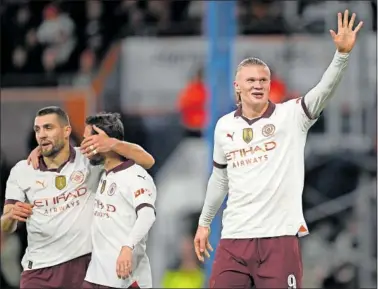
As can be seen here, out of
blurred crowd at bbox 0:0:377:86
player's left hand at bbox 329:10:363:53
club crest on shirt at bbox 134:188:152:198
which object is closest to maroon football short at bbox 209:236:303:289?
club crest on shirt at bbox 134:188:152:198

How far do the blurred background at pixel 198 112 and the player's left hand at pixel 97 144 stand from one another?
586 cm

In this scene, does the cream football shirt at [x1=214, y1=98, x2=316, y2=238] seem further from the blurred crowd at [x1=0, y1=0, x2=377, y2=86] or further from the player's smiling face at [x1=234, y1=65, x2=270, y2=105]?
the blurred crowd at [x1=0, y1=0, x2=377, y2=86]

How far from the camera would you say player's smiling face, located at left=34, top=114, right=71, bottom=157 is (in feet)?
30.5

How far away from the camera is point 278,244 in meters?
8.65

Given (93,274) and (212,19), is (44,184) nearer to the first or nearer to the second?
(93,274)

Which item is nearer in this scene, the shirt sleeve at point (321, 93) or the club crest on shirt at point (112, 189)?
the shirt sleeve at point (321, 93)

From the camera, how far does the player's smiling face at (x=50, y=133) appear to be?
30.5 feet

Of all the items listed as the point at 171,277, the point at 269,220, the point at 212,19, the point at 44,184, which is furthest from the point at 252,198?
the point at 171,277

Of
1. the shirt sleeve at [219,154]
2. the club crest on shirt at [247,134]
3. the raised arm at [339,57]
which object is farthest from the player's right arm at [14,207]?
the raised arm at [339,57]

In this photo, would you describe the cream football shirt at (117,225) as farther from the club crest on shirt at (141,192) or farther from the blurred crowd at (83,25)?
the blurred crowd at (83,25)

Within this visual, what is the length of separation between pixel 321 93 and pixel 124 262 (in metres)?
1.62

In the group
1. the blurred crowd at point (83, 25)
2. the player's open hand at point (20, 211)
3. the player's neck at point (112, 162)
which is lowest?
Result: the player's open hand at point (20, 211)

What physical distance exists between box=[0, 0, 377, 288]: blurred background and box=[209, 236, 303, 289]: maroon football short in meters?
6.02

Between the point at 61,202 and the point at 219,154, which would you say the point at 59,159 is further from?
the point at 219,154
